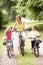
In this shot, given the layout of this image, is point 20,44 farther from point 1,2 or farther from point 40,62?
point 1,2

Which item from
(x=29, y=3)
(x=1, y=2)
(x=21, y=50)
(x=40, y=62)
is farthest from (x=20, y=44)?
(x=1, y=2)

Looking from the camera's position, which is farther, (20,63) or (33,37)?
(33,37)

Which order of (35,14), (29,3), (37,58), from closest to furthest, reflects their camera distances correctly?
(37,58), (29,3), (35,14)

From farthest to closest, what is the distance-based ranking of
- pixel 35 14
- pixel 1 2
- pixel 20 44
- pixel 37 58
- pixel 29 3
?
1. pixel 1 2
2. pixel 35 14
3. pixel 29 3
4. pixel 20 44
5. pixel 37 58

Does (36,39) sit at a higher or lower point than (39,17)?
higher

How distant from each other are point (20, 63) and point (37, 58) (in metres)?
1.20

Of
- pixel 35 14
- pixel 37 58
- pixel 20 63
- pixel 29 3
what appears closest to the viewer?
pixel 20 63

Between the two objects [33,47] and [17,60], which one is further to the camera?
[33,47]

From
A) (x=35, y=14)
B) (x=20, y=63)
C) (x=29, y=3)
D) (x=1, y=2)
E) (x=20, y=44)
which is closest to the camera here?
(x=20, y=63)

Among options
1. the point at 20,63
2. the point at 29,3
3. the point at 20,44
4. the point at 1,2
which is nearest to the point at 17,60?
the point at 20,63

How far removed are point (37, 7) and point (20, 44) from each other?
44.3 ft

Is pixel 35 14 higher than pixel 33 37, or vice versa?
pixel 33 37

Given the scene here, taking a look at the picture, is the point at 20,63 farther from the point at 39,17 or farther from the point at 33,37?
the point at 39,17

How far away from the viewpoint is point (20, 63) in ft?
34.7
